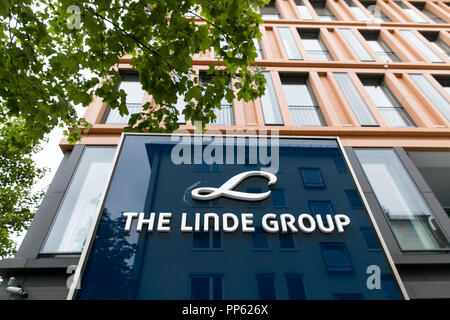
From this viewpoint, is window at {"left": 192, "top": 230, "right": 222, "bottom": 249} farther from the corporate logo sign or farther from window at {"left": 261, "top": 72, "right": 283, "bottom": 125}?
window at {"left": 261, "top": 72, "right": 283, "bottom": 125}

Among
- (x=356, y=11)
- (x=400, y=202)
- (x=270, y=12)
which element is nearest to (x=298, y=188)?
(x=400, y=202)

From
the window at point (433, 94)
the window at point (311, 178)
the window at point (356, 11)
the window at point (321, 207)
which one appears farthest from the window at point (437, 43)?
the window at point (321, 207)

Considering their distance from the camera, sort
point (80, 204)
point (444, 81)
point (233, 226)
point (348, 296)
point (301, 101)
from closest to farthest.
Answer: point (348, 296), point (233, 226), point (80, 204), point (301, 101), point (444, 81)

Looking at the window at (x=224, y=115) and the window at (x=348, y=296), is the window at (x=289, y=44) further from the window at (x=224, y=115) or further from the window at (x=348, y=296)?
the window at (x=348, y=296)

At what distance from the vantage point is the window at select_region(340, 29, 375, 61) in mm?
11875

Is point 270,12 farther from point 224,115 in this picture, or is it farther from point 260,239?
point 260,239

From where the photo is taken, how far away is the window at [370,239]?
3.41 m

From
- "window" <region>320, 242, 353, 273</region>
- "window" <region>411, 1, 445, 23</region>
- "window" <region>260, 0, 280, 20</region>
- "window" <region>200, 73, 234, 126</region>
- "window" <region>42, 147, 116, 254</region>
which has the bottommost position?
"window" <region>320, 242, 353, 273</region>

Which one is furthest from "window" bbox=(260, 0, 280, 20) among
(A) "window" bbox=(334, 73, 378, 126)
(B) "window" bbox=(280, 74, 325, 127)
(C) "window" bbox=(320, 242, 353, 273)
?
(C) "window" bbox=(320, 242, 353, 273)

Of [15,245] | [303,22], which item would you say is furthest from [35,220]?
[303,22]

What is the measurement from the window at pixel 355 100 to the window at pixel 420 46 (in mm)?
4661

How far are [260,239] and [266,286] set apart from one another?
638 millimetres

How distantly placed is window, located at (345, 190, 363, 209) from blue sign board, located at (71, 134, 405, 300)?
1 centimetres

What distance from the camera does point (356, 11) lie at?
1588 centimetres
